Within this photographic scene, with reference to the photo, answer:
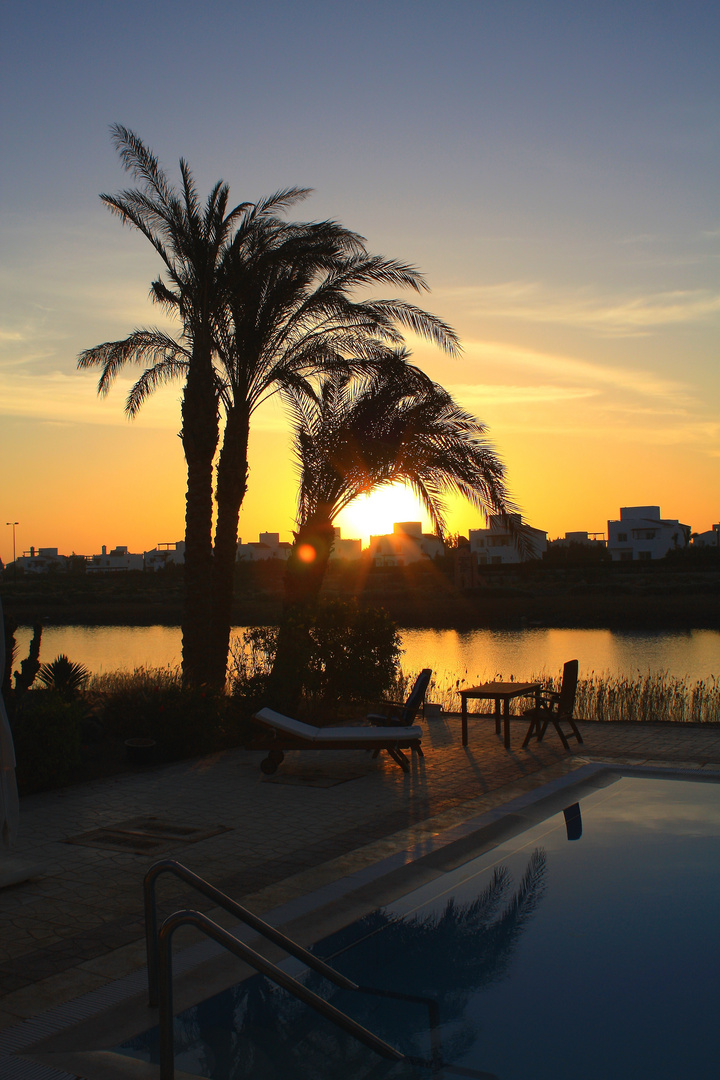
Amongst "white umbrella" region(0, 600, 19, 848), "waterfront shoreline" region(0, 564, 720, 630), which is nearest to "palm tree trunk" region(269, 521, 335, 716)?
"white umbrella" region(0, 600, 19, 848)

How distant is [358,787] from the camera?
330 inches

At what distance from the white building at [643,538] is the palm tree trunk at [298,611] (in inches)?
3456

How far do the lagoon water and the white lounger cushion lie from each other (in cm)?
1228

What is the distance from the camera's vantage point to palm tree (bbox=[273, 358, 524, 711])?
47.9 ft

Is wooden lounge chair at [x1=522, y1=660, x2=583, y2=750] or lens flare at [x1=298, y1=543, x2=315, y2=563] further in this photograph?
lens flare at [x1=298, y1=543, x2=315, y2=563]

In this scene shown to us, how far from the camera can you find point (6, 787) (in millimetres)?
→ 5113

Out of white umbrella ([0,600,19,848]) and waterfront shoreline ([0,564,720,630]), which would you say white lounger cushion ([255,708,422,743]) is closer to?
white umbrella ([0,600,19,848])

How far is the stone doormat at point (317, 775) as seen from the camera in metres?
8.63

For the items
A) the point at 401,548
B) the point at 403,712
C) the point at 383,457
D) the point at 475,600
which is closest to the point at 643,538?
the point at 401,548

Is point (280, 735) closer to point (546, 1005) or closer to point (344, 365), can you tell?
point (546, 1005)

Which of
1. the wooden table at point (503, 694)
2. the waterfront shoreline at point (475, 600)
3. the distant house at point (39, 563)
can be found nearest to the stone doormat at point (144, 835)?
the wooden table at point (503, 694)

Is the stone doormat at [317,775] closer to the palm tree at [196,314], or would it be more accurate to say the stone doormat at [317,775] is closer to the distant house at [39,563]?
the palm tree at [196,314]

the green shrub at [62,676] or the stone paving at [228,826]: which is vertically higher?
the green shrub at [62,676]

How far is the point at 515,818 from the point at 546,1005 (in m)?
2.74
